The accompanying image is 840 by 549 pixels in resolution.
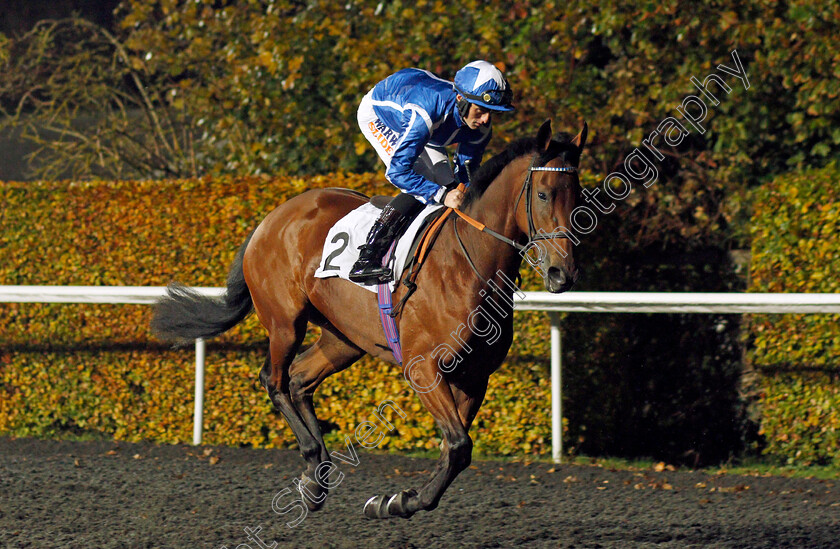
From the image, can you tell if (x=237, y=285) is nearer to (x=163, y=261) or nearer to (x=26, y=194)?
(x=163, y=261)

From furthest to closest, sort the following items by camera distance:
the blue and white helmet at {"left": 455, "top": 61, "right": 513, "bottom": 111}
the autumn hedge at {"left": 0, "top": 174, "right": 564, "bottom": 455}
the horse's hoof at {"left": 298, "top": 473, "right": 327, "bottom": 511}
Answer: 1. the autumn hedge at {"left": 0, "top": 174, "right": 564, "bottom": 455}
2. the horse's hoof at {"left": 298, "top": 473, "right": 327, "bottom": 511}
3. the blue and white helmet at {"left": 455, "top": 61, "right": 513, "bottom": 111}

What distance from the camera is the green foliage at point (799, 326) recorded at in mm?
5113

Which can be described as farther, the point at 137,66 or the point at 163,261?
the point at 137,66

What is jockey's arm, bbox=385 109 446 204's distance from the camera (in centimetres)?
356

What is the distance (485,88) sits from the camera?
355 cm

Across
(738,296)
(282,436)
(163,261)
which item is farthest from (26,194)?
(738,296)

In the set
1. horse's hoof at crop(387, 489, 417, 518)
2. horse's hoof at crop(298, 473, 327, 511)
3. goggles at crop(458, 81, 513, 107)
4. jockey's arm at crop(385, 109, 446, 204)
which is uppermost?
goggles at crop(458, 81, 513, 107)

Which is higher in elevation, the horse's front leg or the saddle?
the saddle

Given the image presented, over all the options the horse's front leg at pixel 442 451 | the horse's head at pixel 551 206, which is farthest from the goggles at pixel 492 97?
the horse's front leg at pixel 442 451

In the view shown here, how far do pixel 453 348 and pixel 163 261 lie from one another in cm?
323

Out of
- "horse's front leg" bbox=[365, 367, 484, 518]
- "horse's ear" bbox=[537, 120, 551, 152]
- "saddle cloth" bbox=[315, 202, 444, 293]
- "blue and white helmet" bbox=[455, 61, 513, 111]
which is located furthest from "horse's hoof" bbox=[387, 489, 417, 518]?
"blue and white helmet" bbox=[455, 61, 513, 111]

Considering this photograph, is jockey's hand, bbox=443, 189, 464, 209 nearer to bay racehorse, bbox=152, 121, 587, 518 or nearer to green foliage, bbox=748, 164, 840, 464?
bay racehorse, bbox=152, 121, 587, 518

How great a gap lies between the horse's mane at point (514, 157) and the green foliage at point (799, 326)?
2.40m

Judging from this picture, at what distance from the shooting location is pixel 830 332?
5086 mm
